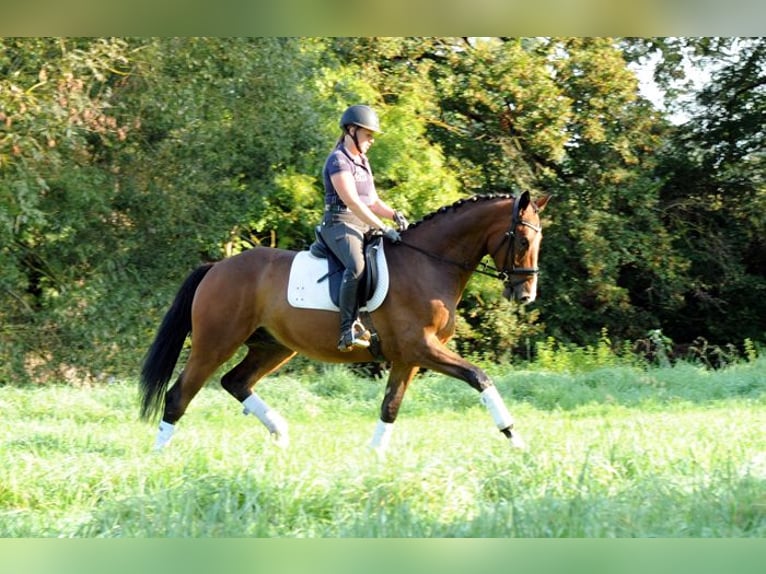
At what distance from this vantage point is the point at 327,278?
754 cm

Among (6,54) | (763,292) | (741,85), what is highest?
(741,85)

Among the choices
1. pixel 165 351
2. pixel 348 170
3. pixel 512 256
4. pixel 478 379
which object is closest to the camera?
pixel 478 379

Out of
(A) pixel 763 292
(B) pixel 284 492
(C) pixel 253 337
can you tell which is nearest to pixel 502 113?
(A) pixel 763 292

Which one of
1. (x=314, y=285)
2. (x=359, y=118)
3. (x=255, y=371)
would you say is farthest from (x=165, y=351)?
(x=359, y=118)

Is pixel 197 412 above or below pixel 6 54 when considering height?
below

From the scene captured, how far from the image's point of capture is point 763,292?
20094 millimetres

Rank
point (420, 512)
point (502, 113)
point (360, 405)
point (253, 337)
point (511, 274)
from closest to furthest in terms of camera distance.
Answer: point (420, 512), point (511, 274), point (253, 337), point (360, 405), point (502, 113)

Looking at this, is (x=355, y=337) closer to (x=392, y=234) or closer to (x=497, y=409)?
(x=392, y=234)

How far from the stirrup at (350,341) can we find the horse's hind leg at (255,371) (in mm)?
891

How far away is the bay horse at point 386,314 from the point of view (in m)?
7.37

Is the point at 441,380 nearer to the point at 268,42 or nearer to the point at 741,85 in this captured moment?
the point at 268,42

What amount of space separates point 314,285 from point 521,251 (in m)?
1.59

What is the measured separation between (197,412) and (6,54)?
6.18 m

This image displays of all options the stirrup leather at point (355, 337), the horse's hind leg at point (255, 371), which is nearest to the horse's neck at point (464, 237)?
the stirrup leather at point (355, 337)
